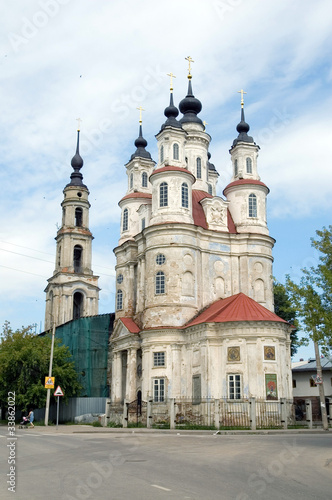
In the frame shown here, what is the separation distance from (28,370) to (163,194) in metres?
16.7

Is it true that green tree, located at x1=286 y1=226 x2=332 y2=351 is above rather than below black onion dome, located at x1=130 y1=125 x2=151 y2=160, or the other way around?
below

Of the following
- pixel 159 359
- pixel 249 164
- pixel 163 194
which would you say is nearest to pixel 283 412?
pixel 159 359

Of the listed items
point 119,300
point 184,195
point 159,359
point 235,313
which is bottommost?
point 159,359

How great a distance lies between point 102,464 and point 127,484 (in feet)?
11.9

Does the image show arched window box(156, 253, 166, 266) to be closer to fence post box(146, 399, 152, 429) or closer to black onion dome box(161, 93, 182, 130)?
fence post box(146, 399, 152, 429)

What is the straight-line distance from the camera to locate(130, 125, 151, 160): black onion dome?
55000 mm


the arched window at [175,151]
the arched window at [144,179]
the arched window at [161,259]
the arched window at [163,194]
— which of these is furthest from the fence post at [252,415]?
the arched window at [144,179]

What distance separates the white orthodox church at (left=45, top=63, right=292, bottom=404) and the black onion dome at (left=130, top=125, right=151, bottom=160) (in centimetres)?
17

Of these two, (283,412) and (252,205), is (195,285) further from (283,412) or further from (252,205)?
(283,412)

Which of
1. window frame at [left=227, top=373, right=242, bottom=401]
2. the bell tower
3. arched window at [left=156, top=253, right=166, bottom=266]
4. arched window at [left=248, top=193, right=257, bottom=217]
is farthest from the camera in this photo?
the bell tower

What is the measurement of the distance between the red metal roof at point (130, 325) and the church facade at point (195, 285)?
19cm

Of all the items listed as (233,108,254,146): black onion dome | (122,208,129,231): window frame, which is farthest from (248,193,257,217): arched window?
(122,208,129,231): window frame

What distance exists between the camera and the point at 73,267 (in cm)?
6700

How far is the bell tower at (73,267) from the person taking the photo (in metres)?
65.6
